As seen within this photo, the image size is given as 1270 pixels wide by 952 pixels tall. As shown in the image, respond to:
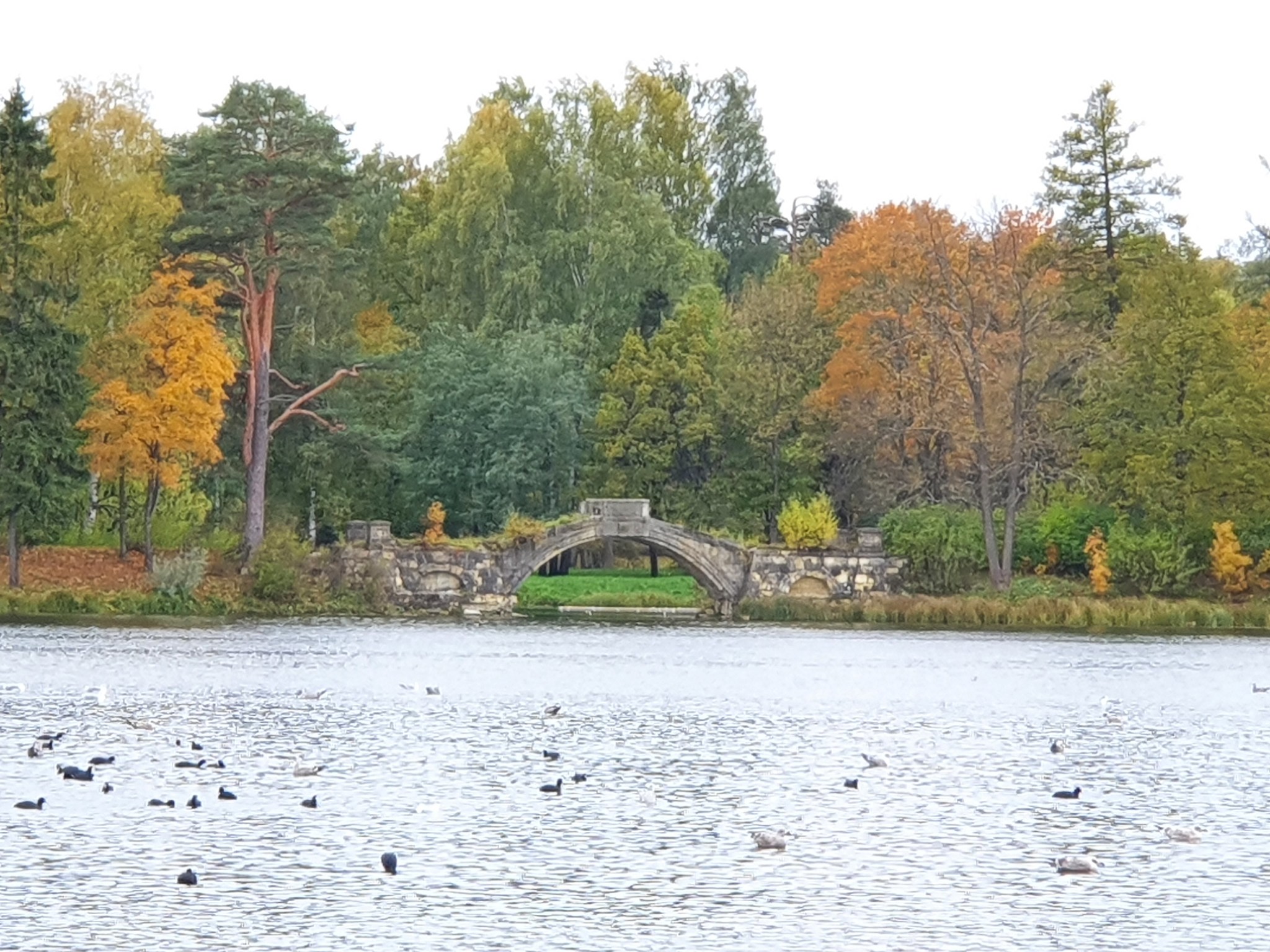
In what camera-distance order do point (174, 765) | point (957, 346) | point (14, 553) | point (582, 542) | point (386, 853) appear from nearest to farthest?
point (386, 853), point (174, 765), point (14, 553), point (957, 346), point (582, 542)

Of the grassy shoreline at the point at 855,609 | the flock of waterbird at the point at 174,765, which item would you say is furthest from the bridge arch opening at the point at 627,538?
the flock of waterbird at the point at 174,765

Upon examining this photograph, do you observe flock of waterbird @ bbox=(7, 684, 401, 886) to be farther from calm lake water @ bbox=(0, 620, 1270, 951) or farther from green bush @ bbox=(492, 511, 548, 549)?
green bush @ bbox=(492, 511, 548, 549)

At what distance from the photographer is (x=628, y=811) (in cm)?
2503

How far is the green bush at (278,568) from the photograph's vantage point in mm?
68125

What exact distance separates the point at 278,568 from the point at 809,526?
54.6ft

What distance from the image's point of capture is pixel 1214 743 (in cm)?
3403

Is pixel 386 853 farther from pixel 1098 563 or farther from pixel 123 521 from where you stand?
pixel 1098 563

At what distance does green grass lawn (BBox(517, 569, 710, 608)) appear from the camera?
78.8 metres

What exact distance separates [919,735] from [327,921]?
17591 millimetres

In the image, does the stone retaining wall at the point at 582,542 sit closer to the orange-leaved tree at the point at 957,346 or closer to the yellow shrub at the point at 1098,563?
the orange-leaved tree at the point at 957,346

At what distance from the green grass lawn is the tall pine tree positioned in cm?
1839

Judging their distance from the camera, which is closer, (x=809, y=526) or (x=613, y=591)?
(x=809, y=526)

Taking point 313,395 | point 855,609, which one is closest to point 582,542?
point 855,609

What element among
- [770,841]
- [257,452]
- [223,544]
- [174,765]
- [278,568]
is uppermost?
Answer: [257,452]
